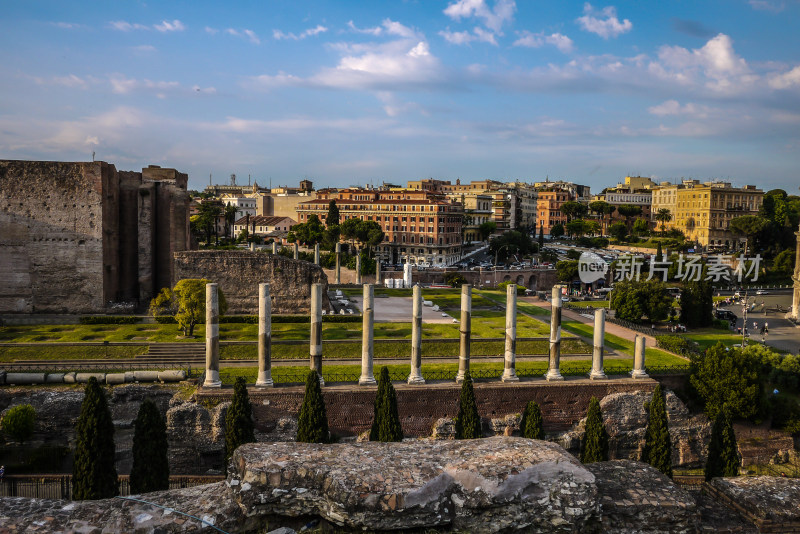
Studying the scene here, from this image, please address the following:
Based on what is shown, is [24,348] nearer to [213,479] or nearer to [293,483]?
[213,479]

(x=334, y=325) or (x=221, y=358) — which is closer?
(x=221, y=358)

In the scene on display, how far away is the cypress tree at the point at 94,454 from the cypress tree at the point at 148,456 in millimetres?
748

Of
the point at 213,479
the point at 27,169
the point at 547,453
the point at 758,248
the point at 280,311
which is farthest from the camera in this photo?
the point at 758,248

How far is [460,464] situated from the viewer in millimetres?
12016

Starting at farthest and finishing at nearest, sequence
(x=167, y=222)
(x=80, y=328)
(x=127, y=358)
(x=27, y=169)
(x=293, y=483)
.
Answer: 1. (x=167, y=222)
2. (x=27, y=169)
3. (x=80, y=328)
4. (x=127, y=358)
5. (x=293, y=483)

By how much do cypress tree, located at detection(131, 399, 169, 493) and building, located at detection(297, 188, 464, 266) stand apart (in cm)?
6863

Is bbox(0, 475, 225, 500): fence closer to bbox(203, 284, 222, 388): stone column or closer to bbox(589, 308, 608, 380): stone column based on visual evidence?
bbox(203, 284, 222, 388): stone column

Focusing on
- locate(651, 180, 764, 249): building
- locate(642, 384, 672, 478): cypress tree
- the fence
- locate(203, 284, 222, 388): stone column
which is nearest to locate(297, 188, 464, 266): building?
locate(651, 180, 764, 249): building

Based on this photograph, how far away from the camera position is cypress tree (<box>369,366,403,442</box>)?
21625 mm

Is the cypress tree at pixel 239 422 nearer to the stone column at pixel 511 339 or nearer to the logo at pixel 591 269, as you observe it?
the stone column at pixel 511 339

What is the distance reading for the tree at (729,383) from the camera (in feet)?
87.7

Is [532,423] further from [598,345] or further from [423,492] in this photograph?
[423,492]

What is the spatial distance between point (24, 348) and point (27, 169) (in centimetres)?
1194

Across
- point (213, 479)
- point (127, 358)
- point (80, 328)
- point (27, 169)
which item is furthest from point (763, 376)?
point (27, 169)
